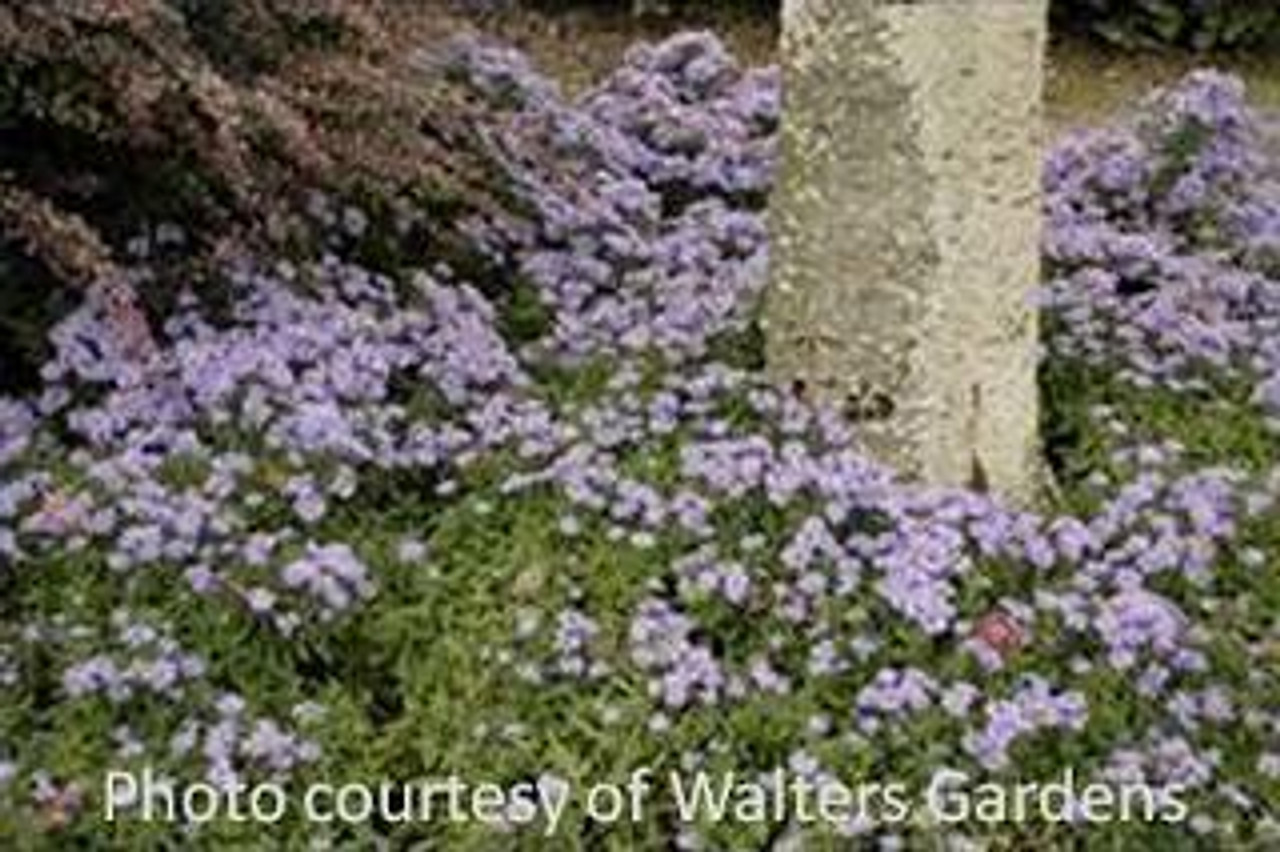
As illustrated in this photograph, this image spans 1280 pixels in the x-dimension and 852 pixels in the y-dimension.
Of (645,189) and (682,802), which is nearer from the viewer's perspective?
(682,802)

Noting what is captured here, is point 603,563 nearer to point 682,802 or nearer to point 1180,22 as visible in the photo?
point 682,802

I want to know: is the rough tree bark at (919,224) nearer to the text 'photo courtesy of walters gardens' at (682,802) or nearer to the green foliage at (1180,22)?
the text 'photo courtesy of walters gardens' at (682,802)

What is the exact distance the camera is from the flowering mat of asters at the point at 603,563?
3.58 metres

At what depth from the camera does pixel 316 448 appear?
13.4ft

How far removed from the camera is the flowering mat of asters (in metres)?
3.58

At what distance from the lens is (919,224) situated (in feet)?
13.5

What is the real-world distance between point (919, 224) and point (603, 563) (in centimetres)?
72

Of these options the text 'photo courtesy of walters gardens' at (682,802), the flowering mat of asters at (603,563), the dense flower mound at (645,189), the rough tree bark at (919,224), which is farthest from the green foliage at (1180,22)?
the text 'photo courtesy of walters gardens' at (682,802)

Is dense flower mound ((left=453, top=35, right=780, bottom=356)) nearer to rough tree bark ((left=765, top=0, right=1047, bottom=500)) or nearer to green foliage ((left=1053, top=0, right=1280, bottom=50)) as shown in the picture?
rough tree bark ((left=765, top=0, right=1047, bottom=500))

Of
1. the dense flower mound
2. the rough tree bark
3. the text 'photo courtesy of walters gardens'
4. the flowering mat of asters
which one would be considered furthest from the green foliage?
the text 'photo courtesy of walters gardens'

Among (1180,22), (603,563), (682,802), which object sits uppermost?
(1180,22)

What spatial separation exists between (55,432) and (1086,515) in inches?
64.0

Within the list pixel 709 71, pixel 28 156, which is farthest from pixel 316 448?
pixel 709 71

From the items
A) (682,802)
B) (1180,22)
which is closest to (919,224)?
(682,802)
